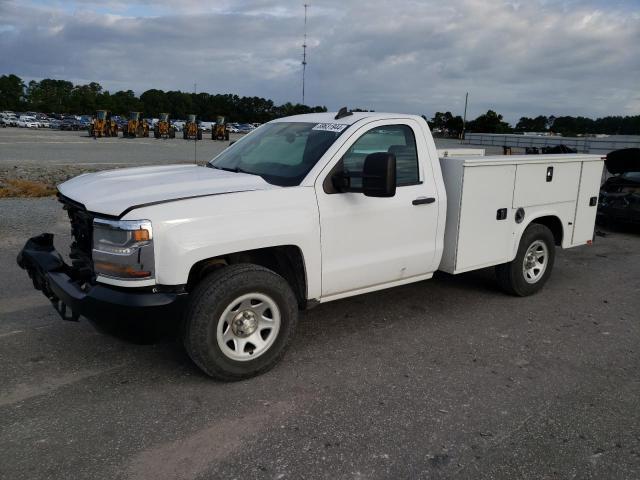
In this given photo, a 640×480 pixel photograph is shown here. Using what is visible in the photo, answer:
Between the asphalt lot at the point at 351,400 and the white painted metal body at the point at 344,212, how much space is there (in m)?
0.61

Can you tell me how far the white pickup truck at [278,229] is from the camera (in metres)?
3.35

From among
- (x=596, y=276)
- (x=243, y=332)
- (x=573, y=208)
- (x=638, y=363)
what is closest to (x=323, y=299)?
(x=243, y=332)

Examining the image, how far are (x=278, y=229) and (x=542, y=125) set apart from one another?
88.6m

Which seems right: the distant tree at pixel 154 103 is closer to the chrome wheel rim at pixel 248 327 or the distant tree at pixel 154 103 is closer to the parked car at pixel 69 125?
the parked car at pixel 69 125

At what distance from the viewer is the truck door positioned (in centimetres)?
405

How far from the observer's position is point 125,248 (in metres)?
3.26

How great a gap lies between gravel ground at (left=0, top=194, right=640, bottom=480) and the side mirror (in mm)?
1298

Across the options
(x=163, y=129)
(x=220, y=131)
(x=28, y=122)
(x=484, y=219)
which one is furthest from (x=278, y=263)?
(x=28, y=122)

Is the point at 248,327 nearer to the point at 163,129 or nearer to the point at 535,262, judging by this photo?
the point at 535,262

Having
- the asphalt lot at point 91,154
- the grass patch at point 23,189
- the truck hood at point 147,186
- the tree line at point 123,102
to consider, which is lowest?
the grass patch at point 23,189

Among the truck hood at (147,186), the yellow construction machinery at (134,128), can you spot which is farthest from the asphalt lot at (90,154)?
the yellow construction machinery at (134,128)

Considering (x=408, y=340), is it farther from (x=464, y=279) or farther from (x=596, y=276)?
(x=596, y=276)

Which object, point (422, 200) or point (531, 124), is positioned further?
point (531, 124)

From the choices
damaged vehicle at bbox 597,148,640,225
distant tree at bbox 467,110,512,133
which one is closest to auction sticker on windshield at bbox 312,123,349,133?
damaged vehicle at bbox 597,148,640,225
